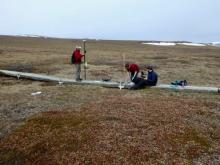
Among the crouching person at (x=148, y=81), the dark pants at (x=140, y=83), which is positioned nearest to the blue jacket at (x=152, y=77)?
the crouching person at (x=148, y=81)

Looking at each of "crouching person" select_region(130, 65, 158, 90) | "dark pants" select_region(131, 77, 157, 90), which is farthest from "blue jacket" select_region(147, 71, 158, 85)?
"dark pants" select_region(131, 77, 157, 90)

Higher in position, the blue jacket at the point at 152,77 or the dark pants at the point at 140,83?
the blue jacket at the point at 152,77

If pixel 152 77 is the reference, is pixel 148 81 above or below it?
below

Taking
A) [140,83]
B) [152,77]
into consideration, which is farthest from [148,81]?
[140,83]

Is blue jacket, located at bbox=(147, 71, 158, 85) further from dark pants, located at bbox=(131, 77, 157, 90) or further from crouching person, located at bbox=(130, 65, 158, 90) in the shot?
dark pants, located at bbox=(131, 77, 157, 90)

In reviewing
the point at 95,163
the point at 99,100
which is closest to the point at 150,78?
the point at 99,100

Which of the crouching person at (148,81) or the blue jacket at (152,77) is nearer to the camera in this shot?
the crouching person at (148,81)

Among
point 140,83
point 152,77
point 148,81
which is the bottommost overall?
point 140,83

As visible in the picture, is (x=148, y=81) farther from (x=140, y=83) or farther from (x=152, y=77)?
(x=140, y=83)

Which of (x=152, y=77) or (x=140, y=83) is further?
(x=152, y=77)

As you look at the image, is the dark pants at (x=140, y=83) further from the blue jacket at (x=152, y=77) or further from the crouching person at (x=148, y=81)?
the blue jacket at (x=152, y=77)

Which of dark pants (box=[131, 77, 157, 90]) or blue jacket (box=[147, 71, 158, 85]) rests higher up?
blue jacket (box=[147, 71, 158, 85])

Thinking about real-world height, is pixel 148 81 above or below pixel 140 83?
above

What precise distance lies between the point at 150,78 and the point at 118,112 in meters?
10.8
